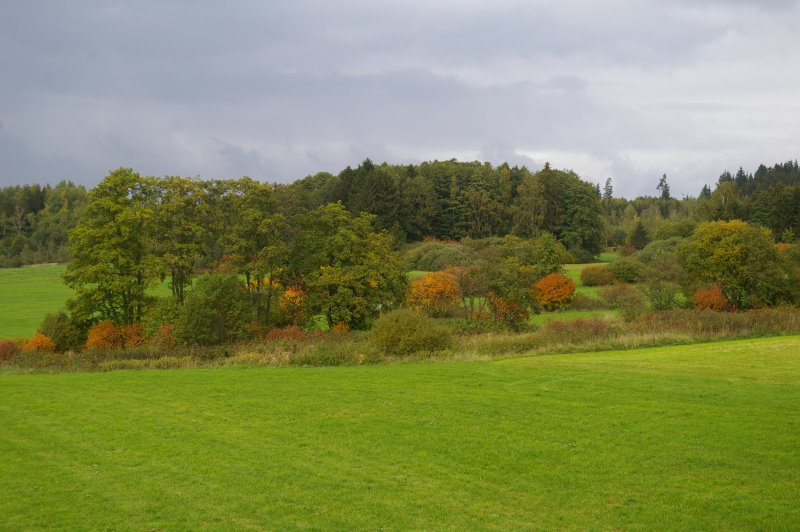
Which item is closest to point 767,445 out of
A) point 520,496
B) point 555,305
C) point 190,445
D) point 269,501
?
point 520,496

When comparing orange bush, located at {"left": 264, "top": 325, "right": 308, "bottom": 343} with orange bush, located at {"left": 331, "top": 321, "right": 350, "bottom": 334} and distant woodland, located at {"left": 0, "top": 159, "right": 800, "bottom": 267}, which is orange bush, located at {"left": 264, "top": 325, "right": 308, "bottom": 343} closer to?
orange bush, located at {"left": 331, "top": 321, "right": 350, "bottom": 334}

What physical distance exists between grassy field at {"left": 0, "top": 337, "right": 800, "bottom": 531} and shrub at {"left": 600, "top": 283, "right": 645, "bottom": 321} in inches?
706

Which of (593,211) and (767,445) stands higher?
(593,211)

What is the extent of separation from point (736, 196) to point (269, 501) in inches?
3893

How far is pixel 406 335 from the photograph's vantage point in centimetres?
2691

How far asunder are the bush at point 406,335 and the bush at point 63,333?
64.0 ft

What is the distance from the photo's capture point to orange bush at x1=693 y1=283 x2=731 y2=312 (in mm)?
43625

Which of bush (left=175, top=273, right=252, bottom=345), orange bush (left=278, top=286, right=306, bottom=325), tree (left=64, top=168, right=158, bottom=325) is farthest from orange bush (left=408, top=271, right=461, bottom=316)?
tree (left=64, top=168, right=158, bottom=325)

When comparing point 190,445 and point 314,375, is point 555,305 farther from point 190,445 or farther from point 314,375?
point 190,445

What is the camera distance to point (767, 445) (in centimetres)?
1196

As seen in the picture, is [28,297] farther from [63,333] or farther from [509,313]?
[509,313]

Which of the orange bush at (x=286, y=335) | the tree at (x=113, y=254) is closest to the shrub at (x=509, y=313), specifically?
the orange bush at (x=286, y=335)

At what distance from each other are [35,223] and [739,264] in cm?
12441

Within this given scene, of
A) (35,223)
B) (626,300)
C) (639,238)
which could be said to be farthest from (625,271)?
(35,223)
